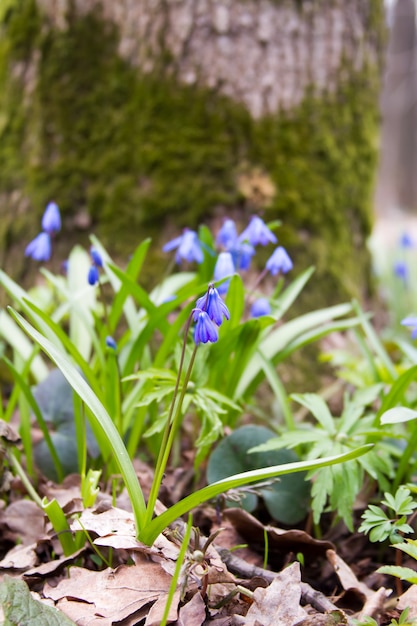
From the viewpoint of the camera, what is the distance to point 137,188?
117 inches

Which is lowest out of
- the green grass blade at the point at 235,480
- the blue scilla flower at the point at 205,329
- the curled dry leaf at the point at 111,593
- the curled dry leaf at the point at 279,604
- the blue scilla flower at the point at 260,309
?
the curled dry leaf at the point at 279,604

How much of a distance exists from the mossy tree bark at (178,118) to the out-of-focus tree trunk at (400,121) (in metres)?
18.0

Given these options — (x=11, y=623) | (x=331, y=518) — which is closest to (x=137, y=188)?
(x=331, y=518)

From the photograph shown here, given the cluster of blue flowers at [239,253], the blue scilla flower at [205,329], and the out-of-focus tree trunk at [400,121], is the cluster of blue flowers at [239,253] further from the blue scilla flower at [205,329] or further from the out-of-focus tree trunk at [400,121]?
the out-of-focus tree trunk at [400,121]

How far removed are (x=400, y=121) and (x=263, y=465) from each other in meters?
22.2

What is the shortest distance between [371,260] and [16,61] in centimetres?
239

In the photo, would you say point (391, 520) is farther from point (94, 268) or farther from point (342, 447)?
point (94, 268)

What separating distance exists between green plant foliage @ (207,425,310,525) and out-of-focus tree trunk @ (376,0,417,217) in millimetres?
19350

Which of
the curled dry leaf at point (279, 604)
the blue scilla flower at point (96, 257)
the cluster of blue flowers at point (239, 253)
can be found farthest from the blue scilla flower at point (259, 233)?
the curled dry leaf at point (279, 604)

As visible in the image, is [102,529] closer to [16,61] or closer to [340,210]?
[340,210]

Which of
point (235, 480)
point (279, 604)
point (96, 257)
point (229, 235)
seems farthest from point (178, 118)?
point (279, 604)

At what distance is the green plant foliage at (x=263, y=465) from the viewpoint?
1.95m

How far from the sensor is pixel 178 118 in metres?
2.97

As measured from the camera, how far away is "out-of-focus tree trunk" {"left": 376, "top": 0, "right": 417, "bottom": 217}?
20234 millimetres
